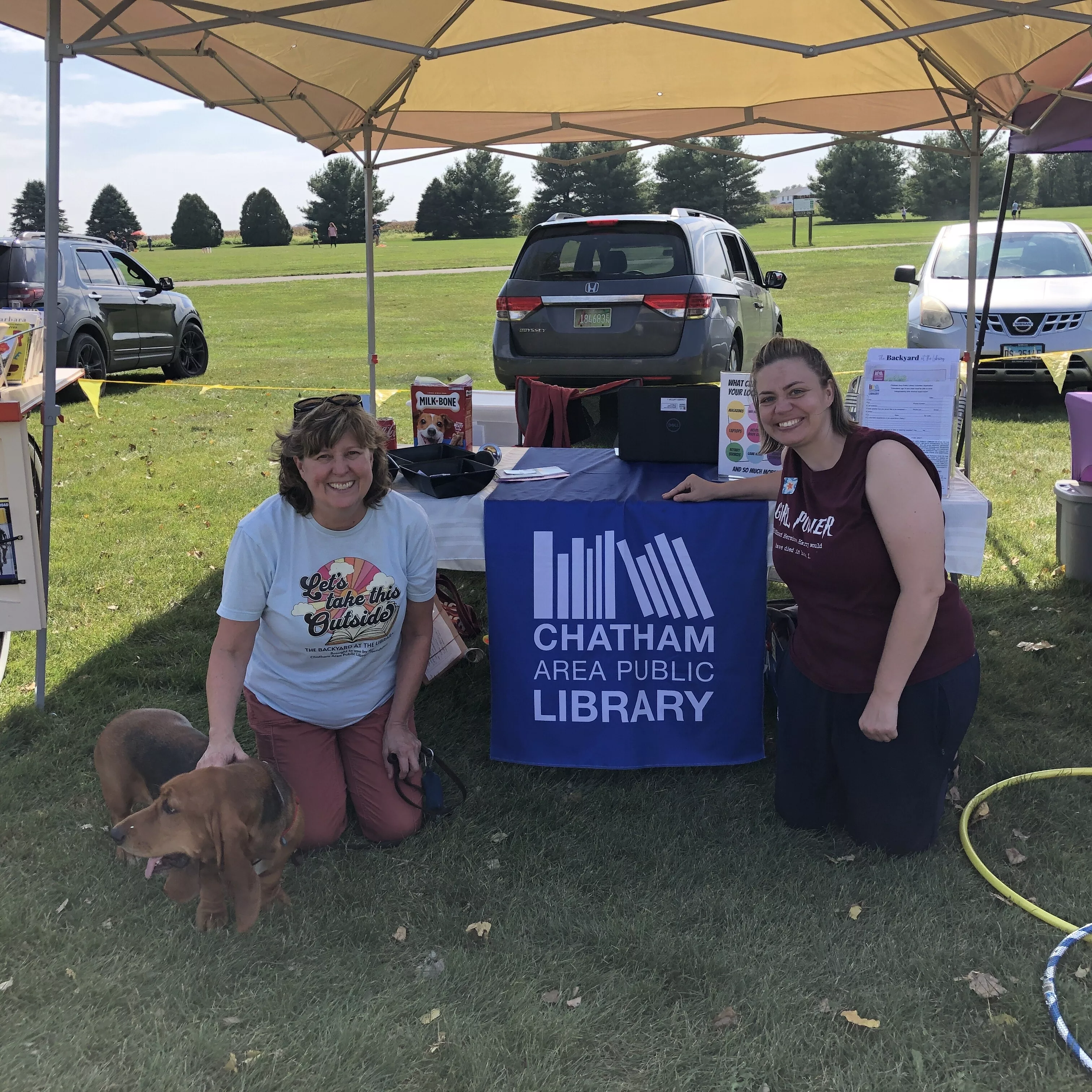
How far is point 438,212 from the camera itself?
61562 mm

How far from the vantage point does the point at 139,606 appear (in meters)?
4.99

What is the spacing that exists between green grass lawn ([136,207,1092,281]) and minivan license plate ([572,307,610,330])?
26369mm

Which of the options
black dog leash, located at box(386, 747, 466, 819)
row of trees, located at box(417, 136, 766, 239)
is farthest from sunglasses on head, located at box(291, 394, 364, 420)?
row of trees, located at box(417, 136, 766, 239)

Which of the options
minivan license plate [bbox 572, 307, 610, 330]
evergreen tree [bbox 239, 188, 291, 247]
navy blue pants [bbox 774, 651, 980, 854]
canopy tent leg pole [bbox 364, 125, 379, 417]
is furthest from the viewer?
evergreen tree [bbox 239, 188, 291, 247]

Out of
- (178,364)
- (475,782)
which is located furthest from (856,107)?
(178,364)

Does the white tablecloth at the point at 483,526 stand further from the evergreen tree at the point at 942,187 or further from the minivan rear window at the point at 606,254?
the evergreen tree at the point at 942,187

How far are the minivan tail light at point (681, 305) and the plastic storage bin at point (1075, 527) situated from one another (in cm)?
335

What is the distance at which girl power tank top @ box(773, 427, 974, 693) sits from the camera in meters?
2.68

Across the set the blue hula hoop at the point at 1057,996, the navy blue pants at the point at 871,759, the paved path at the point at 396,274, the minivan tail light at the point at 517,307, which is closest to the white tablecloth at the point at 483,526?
the navy blue pants at the point at 871,759

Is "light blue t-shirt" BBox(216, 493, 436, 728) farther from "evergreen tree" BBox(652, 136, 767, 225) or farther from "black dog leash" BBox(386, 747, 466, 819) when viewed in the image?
"evergreen tree" BBox(652, 136, 767, 225)

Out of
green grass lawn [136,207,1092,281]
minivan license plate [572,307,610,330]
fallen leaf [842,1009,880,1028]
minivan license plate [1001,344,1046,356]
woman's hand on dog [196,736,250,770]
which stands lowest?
fallen leaf [842,1009,880,1028]

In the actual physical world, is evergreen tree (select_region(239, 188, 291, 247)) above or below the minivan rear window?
above

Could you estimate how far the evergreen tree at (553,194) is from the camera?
58.1 metres

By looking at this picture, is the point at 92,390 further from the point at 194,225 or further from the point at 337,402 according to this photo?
the point at 194,225
